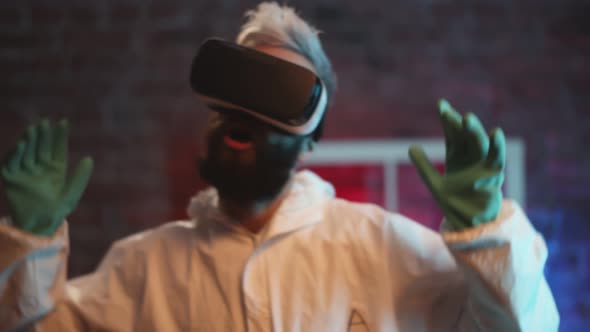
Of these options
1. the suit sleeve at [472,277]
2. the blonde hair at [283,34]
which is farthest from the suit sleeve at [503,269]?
the blonde hair at [283,34]

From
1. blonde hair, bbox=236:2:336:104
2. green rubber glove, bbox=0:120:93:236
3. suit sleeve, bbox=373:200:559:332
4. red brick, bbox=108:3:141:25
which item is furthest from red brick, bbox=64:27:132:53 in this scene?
suit sleeve, bbox=373:200:559:332

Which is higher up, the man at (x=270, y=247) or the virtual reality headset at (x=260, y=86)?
the virtual reality headset at (x=260, y=86)

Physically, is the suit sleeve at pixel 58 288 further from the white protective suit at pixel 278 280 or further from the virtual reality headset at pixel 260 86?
the virtual reality headset at pixel 260 86

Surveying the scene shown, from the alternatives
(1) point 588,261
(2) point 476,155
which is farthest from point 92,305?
(1) point 588,261

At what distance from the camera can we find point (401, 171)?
179cm

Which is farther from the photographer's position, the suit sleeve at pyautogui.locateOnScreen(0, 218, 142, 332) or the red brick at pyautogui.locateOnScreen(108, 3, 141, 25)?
the red brick at pyautogui.locateOnScreen(108, 3, 141, 25)

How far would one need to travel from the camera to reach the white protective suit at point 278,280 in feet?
3.21

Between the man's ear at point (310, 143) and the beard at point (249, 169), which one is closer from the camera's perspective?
the beard at point (249, 169)

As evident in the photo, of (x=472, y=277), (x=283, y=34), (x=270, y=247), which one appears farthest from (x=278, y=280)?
(x=283, y=34)

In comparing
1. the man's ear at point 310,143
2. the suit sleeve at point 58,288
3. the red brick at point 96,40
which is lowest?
the suit sleeve at point 58,288

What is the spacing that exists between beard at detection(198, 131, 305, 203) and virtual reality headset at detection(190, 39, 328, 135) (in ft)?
0.17

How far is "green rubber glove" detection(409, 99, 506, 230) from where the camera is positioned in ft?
2.89

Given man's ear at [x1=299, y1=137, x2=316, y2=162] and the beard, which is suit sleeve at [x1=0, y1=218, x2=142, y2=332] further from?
man's ear at [x1=299, y1=137, x2=316, y2=162]

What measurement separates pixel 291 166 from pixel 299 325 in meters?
0.28
